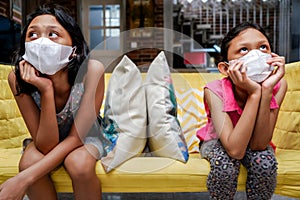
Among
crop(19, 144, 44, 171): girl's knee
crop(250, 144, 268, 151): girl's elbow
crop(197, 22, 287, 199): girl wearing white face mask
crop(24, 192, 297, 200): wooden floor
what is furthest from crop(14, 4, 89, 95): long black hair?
crop(24, 192, 297, 200): wooden floor

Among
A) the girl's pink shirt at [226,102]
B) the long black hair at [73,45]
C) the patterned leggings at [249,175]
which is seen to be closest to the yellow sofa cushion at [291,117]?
the girl's pink shirt at [226,102]

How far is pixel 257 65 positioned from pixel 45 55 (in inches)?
27.0

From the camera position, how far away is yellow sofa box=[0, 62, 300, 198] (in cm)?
116

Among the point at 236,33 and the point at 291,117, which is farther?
the point at 291,117

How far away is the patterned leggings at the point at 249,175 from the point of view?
109cm

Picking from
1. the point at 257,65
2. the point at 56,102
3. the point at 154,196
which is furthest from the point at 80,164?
the point at 154,196

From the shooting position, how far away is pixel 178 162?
1.21m

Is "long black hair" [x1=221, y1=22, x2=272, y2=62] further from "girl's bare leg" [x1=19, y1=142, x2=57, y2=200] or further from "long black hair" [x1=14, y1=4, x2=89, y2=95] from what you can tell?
"girl's bare leg" [x1=19, y1=142, x2=57, y2=200]

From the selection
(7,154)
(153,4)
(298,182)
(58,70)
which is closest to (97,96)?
(58,70)

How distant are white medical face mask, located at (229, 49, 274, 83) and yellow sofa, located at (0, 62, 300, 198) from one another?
12.3 inches

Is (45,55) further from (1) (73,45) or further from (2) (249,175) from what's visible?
(2) (249,175)

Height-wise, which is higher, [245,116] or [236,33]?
[236,33]

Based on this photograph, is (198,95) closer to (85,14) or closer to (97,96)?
(97,96)

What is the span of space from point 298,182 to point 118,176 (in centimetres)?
61
